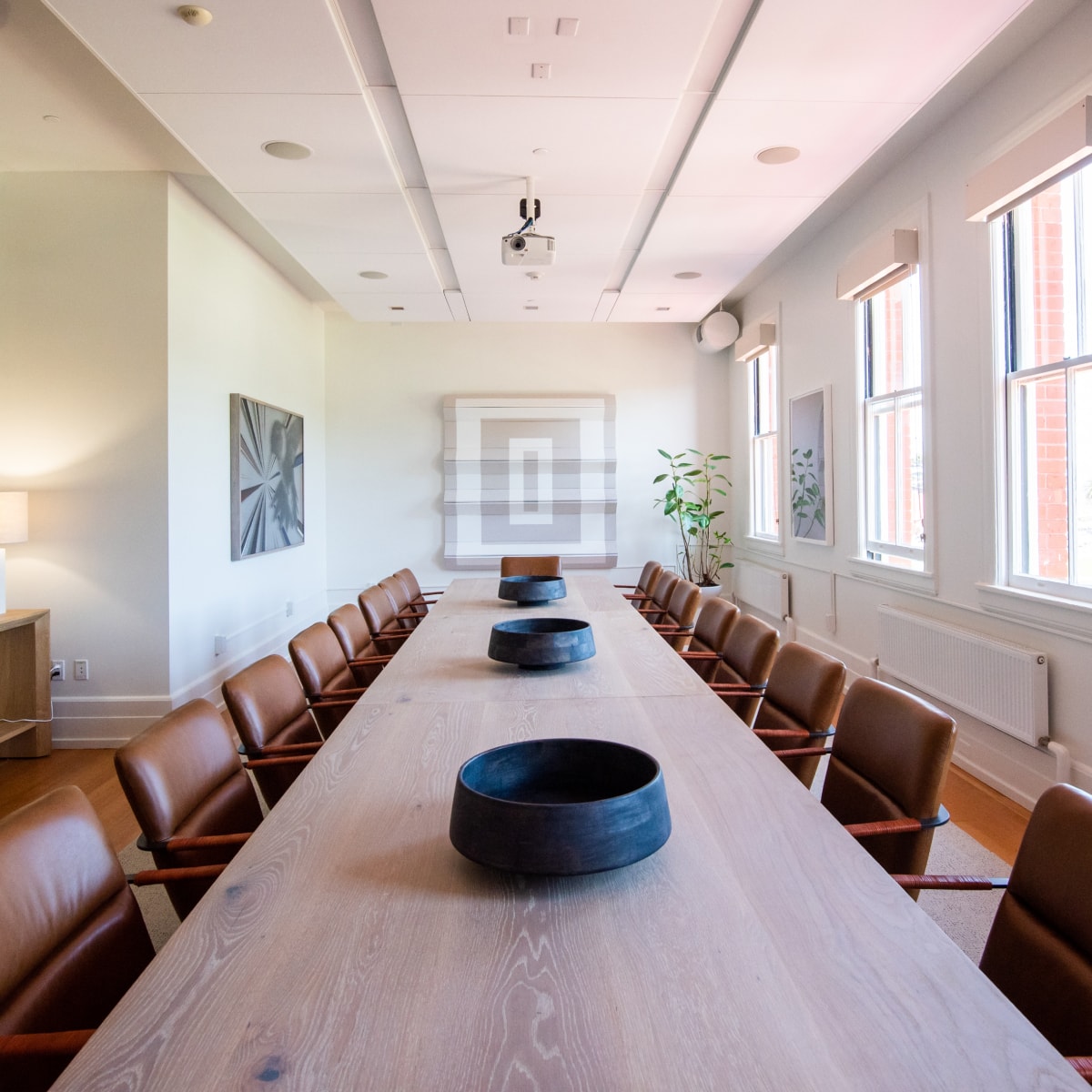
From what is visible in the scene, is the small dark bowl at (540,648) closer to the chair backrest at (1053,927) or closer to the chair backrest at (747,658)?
the chair backrest at (747,658)

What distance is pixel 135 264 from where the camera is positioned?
13.0 feet

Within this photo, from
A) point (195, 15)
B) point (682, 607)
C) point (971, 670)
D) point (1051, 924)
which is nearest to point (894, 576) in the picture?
point (971, 670)

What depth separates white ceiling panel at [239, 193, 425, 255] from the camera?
352 centimetres

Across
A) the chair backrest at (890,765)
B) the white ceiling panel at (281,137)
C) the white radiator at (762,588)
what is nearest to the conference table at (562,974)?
the chair backrest at (890,765)

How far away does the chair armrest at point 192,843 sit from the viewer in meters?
1.42

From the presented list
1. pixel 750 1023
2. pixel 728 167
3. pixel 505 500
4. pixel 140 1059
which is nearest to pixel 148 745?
pixel 140 1059

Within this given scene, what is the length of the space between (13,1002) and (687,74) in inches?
118

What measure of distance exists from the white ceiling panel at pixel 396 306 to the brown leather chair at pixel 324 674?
3.21m

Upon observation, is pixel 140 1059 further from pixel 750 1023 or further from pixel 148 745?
pixel 148 745

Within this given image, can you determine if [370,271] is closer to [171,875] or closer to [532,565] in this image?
[532,565]

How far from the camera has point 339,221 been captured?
3820 mm

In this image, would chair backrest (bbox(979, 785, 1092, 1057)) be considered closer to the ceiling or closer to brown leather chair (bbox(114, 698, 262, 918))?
brown leather chair (bbox(114, 698, 262, 918))

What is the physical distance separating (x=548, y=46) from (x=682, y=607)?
2562mm

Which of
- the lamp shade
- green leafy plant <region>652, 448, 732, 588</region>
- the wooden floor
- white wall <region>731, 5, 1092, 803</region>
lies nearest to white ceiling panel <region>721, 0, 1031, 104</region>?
white wall <region>731, 5, 1092, 803</region>
